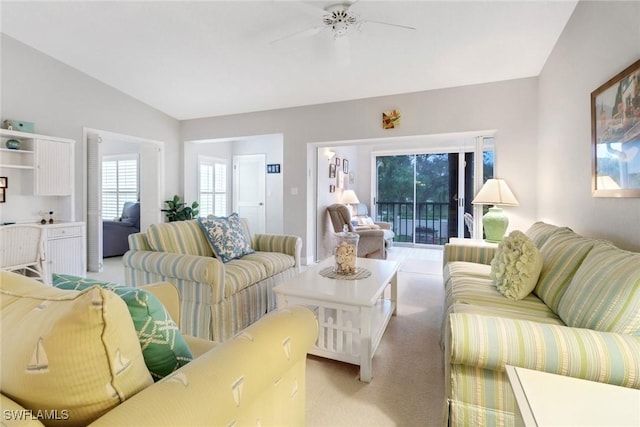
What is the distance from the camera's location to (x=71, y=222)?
374cm

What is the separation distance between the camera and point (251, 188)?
21.6 feet

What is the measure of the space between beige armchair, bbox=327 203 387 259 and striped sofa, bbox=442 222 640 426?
3209 millimetres

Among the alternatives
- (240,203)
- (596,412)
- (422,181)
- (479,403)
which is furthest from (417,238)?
(596,412)

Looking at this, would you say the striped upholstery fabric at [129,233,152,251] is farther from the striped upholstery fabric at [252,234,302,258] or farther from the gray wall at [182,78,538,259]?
the gray wall at [182,78,538,259]

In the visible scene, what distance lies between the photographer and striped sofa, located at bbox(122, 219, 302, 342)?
6.67 ft

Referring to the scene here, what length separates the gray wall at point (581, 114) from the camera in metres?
1.64

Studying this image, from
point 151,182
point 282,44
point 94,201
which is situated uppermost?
point 282,44

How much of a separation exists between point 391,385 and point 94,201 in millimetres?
4470

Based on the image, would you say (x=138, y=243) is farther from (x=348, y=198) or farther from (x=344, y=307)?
(x=348, y=198)

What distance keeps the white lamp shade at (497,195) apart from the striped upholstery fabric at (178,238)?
2894 mm

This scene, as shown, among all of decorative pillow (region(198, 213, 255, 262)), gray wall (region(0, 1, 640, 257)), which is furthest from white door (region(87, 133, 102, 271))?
decorative pillow (region(198, 213, 255, 262))

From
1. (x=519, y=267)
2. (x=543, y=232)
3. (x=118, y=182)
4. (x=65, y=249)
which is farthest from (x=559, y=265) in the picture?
(x=118, y=182)

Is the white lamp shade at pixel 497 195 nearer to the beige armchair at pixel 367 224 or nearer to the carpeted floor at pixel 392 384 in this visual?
the carpeted floor at pixel 392 384

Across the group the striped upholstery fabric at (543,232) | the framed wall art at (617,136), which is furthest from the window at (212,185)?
the framed wall art at (617,136)
